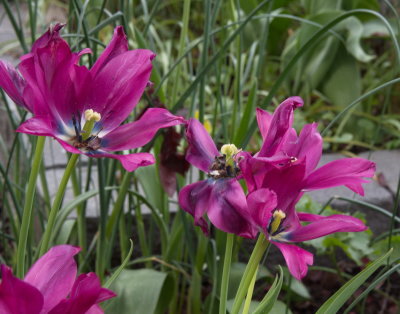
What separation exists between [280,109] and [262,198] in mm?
68

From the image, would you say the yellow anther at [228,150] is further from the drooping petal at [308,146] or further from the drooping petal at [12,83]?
the drooping petal at [12,83]

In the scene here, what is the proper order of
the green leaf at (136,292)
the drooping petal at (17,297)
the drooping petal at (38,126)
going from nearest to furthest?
→ the drooping petal at (17,297) < the drooping petal at (38,126) < the green leaf at (136,292)

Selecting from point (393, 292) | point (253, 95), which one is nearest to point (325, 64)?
point (393, 292)

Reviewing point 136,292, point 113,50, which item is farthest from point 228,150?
point 136,292

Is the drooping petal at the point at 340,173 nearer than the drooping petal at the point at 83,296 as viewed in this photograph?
No

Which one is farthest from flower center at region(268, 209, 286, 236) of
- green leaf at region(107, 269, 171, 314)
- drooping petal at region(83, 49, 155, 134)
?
green leaf at region(107, 269, 171, 314)

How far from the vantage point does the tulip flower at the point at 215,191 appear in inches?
18.8

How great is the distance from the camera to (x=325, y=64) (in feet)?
6.93

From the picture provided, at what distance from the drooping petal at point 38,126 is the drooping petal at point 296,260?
6.8 inches

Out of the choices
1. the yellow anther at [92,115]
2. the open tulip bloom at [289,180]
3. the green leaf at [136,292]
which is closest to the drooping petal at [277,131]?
the open tulip bloom at [289,180]

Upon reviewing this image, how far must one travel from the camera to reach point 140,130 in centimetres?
53

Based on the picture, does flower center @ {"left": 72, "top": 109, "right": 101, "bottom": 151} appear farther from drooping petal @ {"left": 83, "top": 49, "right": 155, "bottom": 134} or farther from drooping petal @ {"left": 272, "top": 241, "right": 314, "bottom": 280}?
drooping petal @ {"left": 272, "top": 241, "right": 314, "bottom": 280}

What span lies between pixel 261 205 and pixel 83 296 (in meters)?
0.14

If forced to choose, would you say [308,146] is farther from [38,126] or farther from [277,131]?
[38,126]
